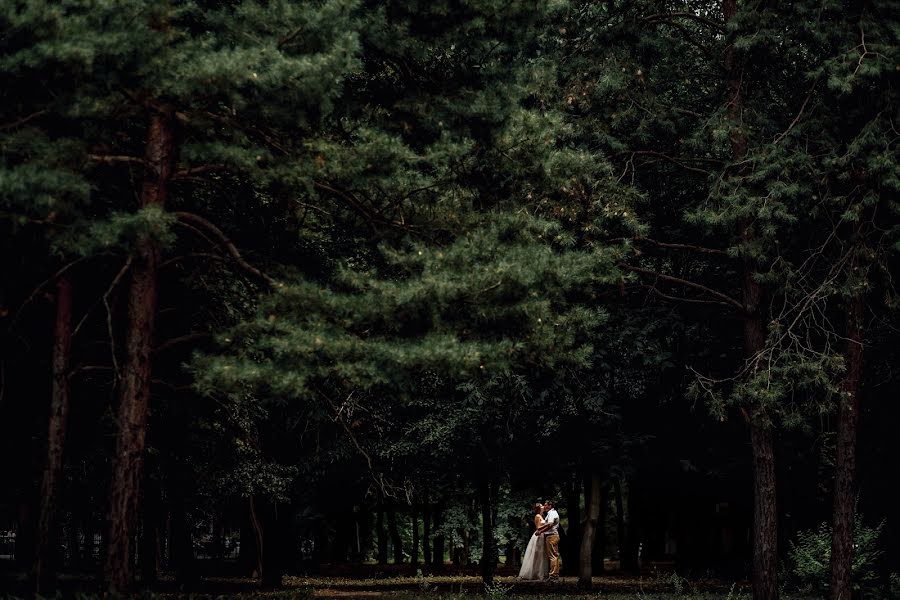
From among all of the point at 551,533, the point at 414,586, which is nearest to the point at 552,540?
the point at 551,533

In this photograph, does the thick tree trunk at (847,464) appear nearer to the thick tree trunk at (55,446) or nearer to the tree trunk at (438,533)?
the thick tree trunk at (55,446)

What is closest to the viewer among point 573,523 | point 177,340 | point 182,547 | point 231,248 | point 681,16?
point 231,248

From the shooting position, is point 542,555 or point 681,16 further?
point 542,555

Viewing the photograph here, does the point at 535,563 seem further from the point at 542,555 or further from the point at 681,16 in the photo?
the point at 681,16

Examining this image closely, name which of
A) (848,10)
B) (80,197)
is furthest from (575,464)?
(80,197)

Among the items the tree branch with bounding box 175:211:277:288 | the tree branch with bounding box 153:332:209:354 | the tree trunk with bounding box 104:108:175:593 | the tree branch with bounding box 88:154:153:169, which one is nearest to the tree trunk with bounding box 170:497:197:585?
the tree branch with bounding box 153:332:209:354

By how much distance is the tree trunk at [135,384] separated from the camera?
14039 millimetres

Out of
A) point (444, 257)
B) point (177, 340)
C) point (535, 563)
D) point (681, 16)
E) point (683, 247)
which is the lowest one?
point (535, 563)

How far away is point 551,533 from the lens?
26.2 meters

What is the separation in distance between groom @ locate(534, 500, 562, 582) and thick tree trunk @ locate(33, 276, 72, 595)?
1258cm

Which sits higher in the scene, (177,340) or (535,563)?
(177,340)

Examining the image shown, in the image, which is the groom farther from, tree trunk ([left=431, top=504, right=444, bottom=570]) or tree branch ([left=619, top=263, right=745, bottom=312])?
tree trunk ([left=431, top=504, right=444, bottom=570])

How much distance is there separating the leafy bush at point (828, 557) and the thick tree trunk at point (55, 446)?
14.4 meters

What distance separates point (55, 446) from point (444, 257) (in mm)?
6104
